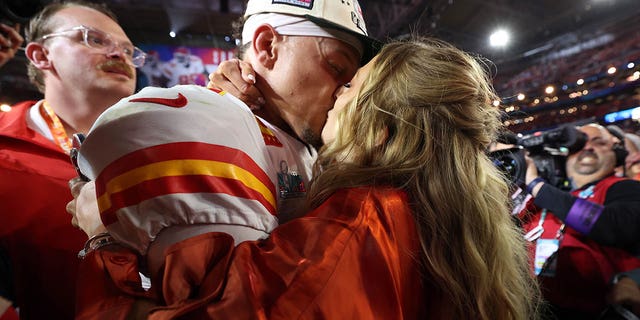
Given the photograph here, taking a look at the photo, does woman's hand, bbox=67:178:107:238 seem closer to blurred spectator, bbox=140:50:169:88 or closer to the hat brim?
the hat brim

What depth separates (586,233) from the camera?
223cm

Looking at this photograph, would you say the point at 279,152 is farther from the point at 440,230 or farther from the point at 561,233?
the point at 561,233

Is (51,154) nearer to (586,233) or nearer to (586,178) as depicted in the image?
(586,233)

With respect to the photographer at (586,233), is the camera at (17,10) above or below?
above

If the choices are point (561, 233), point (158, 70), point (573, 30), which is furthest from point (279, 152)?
point (573, 30)

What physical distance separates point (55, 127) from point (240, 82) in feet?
3.06

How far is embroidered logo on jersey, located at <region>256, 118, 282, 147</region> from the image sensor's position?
1063 millimetres

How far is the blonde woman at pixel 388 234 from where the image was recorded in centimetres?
66

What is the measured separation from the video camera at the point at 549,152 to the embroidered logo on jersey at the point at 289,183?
6.11ft

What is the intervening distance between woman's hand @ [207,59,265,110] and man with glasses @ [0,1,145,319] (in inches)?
27.6

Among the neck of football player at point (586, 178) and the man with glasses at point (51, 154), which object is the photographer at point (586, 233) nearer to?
the neck of football player at point (586, 178)

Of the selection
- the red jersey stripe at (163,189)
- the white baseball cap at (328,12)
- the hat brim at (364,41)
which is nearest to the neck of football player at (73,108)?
the white baseball cap at (328,12)

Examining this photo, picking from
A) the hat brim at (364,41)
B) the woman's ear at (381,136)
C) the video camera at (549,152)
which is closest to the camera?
the woman's ear at (381,136)

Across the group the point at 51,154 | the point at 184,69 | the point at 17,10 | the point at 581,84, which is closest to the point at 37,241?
the point at 51,154
